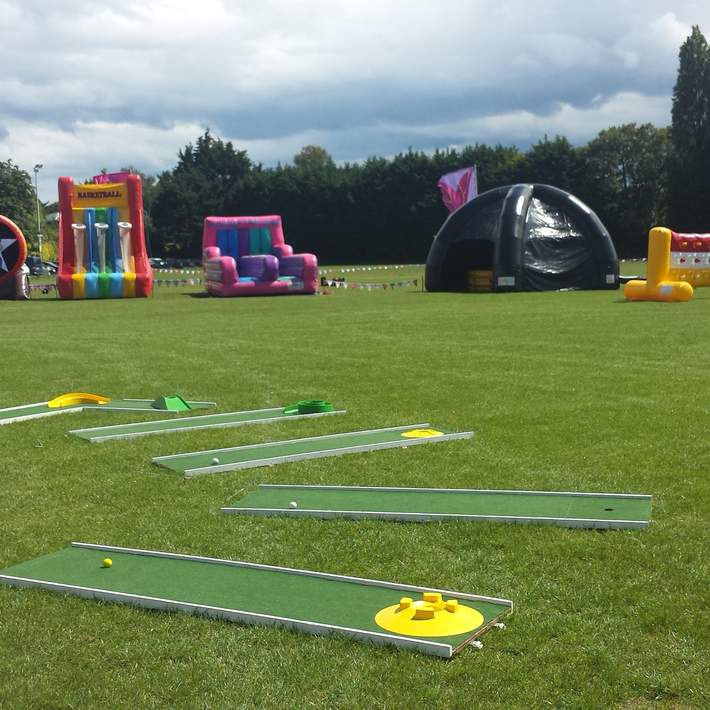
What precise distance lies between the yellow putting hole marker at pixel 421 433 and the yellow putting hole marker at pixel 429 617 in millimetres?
3658

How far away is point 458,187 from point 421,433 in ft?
124

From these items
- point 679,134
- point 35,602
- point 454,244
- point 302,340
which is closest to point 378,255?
point 679,134

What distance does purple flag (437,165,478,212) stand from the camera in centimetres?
4359

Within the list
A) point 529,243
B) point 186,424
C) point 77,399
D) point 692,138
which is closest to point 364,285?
point 529,243

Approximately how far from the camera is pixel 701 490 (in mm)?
5797

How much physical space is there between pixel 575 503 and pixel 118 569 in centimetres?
277

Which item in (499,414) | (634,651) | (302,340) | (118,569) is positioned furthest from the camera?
(302,340)

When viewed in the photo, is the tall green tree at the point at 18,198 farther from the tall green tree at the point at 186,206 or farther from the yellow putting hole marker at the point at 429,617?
the yellow putting hole marker at the point at 429,617

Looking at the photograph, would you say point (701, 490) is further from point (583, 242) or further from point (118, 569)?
point (583, 242)

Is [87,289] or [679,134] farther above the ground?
[679,134]

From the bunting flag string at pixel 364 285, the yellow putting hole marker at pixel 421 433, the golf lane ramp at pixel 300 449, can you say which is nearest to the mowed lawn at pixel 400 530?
the golf lane ramp at pixel 300 449

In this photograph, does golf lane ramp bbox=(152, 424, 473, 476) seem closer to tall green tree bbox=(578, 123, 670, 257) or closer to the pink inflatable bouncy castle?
the pink inflatable bouncy castle

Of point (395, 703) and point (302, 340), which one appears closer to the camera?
point (395, 703)

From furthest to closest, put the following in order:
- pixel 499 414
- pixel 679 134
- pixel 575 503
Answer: pixel 679 134
pixel 499 414
pixel 575 503
